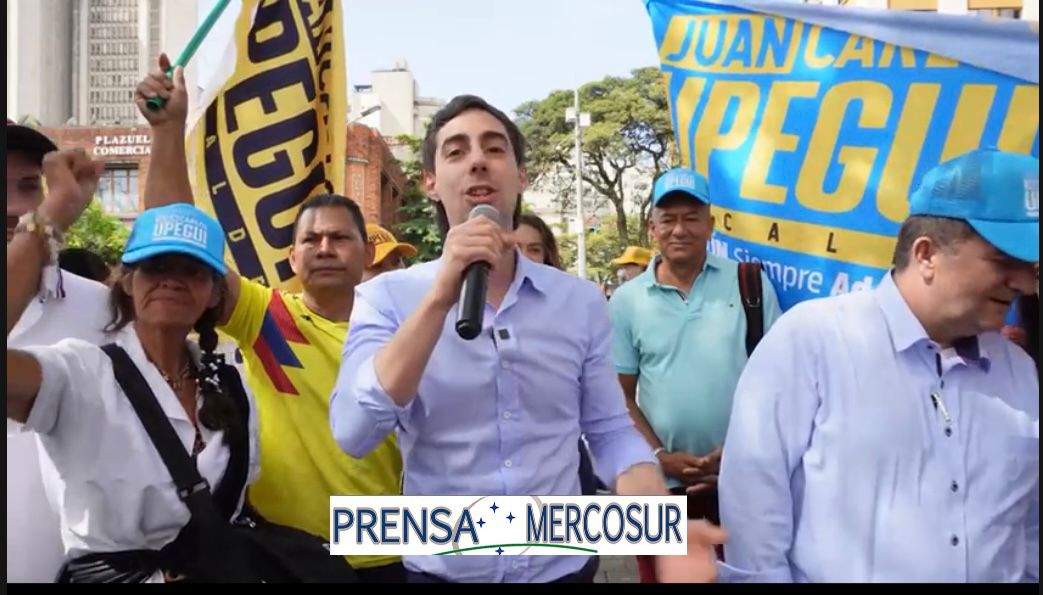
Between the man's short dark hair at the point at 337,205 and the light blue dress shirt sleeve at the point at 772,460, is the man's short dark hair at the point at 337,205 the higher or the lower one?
the higher one

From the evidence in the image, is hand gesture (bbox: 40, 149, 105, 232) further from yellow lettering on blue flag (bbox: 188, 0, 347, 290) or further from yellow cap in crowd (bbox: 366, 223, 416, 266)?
yellow cap in crowd (bbox: 366, 223, 416, 266)

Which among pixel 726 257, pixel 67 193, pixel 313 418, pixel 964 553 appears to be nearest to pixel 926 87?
pixel 726 257

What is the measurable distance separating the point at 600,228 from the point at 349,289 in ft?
80.7

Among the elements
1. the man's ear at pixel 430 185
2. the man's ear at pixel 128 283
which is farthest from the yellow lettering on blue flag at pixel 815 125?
the man's ear at pixel 128 283

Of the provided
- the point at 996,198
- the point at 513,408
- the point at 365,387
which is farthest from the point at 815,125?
the point at 365,387

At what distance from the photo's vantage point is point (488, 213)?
4.83 feet

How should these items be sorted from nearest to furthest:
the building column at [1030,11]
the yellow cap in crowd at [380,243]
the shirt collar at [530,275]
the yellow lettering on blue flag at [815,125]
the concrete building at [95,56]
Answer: the shirt collar at [530,275], the building column at [1030,11], the yellow lettering on blue flag at [815,125], the yellow cap in crowd at [380,243], the concrete building at [95,56]

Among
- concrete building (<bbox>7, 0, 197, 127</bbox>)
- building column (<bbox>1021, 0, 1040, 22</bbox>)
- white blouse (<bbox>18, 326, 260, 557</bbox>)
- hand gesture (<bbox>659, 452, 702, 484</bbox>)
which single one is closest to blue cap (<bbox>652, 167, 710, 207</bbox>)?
hand gesture (<bbox>659, 452, 702, 484</bbox>)

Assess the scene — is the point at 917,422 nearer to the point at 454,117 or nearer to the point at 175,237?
the point at 454,117

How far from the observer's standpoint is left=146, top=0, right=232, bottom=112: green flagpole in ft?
6.82

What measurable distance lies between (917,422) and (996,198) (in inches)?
15.8

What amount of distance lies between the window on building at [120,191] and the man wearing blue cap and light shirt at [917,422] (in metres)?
28.6

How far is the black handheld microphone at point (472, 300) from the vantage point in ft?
4.23

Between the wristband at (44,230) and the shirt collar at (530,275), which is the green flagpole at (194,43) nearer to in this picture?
the wristband at (44,230)
